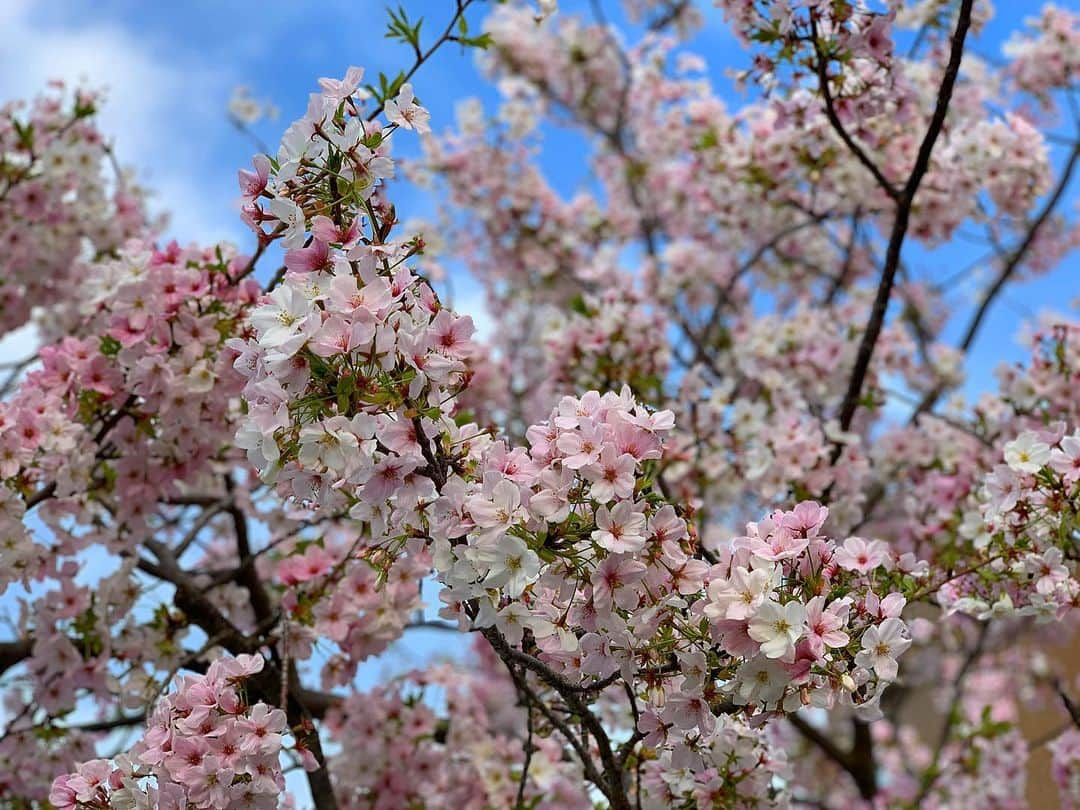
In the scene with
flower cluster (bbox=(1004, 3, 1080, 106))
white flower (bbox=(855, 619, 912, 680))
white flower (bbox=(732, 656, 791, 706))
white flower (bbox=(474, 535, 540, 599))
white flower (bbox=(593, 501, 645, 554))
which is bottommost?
white flower (bbox=(732, 656, 791, 706))

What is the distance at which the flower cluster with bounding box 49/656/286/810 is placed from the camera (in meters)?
2.12

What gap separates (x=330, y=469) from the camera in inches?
73.1

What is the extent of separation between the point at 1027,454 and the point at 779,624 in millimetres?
1179

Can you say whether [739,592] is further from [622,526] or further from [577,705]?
[577,705]

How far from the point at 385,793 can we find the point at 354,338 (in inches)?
99.0

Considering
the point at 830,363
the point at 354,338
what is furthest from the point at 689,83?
the point at 354,338

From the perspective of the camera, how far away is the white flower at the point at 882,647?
1887 mm

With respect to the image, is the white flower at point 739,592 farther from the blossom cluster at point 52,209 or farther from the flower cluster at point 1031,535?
the blossom cluster at point 52,209

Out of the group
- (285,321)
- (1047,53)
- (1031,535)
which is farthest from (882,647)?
(1047,53)

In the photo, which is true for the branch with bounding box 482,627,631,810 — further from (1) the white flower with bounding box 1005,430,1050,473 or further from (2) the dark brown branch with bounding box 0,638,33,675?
(2) the dark brown branch with bounding box 0,638,33,675

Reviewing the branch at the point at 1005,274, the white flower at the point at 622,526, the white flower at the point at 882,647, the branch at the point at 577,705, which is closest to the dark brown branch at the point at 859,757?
the branch at the point at 1005,274

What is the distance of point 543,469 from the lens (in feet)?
6.24

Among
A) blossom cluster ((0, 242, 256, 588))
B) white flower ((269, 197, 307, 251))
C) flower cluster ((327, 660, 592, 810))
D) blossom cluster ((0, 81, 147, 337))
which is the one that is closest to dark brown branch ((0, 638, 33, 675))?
blossom cluster ((0, 242, 256, 588))

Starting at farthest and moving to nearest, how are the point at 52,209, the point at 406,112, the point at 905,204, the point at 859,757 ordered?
1. the point at 859,757
2. the point at 52,209
3. the point at 905,204
4. the point at 406,112
